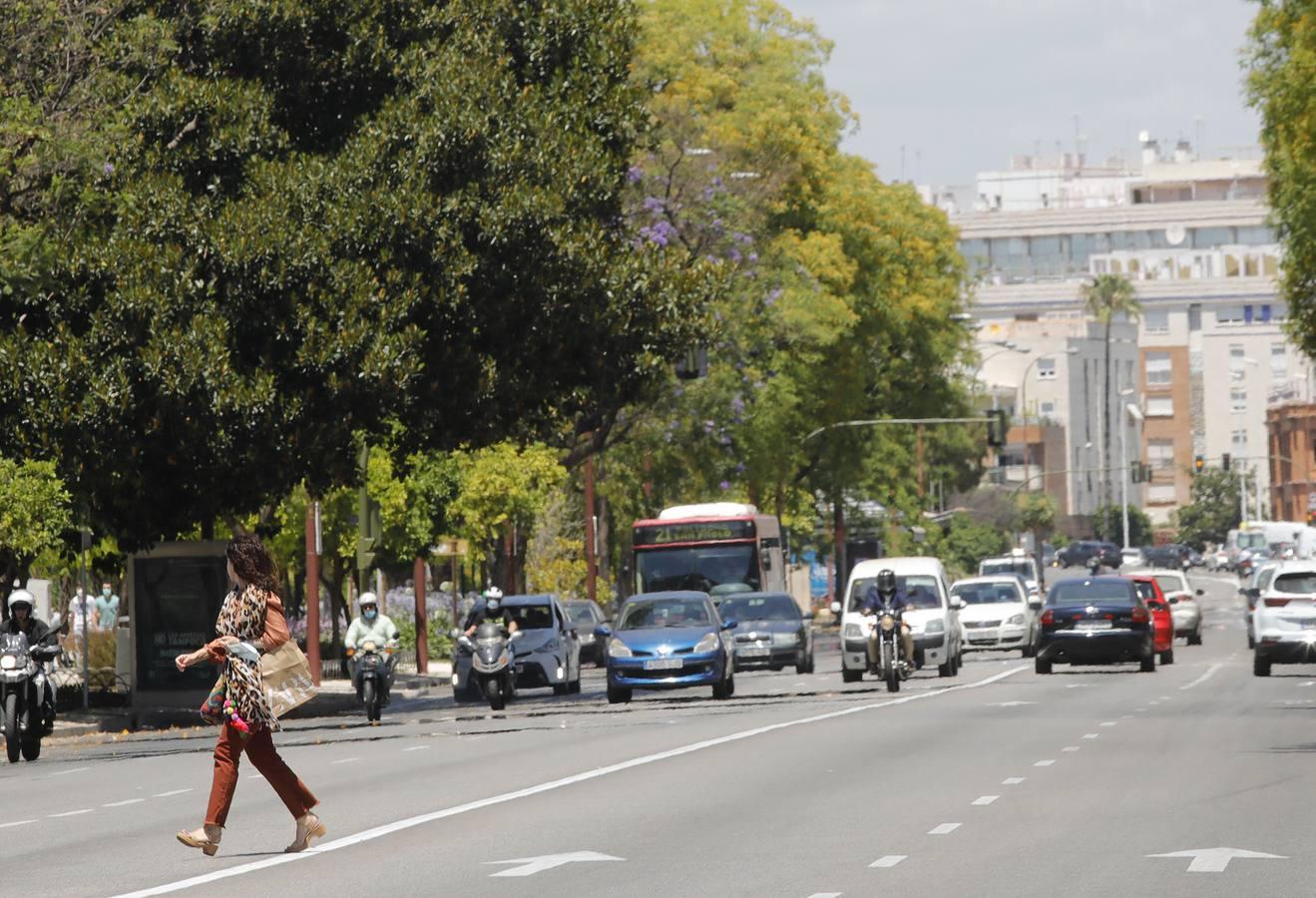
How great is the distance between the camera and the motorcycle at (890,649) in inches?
1398

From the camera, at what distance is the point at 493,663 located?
34875 mm

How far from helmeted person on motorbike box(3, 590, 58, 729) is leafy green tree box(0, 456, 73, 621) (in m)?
4.39

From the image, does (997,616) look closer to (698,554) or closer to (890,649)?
(698,554)

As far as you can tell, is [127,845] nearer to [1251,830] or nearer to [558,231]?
[1251,830]

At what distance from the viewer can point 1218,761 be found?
20328 millimetres

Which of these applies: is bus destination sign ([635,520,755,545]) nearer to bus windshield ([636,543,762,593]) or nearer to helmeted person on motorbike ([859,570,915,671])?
bus windshield ([636,543,762,593])

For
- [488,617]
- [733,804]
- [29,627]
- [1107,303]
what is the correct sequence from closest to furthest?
[733,804] < [29,627] < [488,617] < [1107,303]

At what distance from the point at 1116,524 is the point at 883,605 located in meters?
149

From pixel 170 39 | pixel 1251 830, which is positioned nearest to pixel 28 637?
pixel 170 39

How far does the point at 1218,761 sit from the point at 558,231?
600 inches

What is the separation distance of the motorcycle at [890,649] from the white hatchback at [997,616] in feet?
48.2

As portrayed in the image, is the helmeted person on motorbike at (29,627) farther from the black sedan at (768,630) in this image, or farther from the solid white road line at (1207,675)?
the black sedan at (768,630)

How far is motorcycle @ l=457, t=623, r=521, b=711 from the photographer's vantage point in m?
34.8

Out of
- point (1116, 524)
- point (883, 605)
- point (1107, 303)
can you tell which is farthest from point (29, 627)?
point (1107, 303)
